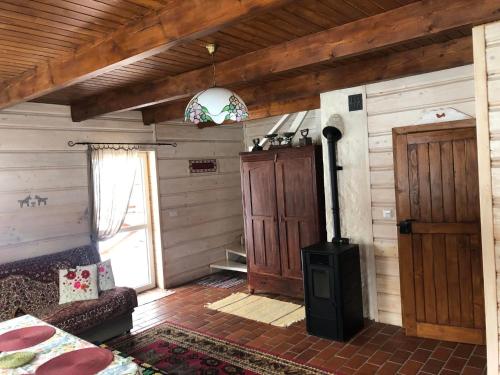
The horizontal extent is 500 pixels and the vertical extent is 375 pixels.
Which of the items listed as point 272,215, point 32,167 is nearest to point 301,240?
point 272,215

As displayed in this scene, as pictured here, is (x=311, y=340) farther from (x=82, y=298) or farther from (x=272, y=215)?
(x=82, y=298)

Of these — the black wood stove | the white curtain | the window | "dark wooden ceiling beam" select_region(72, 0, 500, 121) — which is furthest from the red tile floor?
"dark wooden ceiling beam" select_region(72, 0, 500, 121)

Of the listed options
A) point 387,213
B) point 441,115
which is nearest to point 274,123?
point 387,213

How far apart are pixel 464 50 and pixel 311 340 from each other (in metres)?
2.81

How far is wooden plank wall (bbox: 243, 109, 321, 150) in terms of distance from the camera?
5562 mm

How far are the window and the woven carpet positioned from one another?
128 cm

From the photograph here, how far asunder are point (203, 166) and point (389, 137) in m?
3.11

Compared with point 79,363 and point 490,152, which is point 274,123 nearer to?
point 490,152

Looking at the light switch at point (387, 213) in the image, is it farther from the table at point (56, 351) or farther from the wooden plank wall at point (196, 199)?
the wooden plank wall at point (196, 199)

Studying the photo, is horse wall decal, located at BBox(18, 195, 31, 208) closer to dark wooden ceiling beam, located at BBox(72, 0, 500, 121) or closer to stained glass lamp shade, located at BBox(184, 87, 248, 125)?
dark wooden ceiling beam, located at BBox(72, 0, 500, 121)

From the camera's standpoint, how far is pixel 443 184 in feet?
11.9

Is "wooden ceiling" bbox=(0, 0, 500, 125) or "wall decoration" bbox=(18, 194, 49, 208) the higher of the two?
"wooden ceiling" bbox=(0, 0, 500, 125)

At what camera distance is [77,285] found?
413 centimetres

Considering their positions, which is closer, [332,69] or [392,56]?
[392,56]
